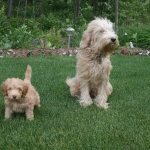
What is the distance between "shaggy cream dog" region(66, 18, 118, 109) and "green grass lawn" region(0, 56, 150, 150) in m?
0.25

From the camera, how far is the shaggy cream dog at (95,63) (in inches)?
218

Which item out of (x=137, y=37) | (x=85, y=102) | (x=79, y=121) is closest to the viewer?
(x=79, y=121)

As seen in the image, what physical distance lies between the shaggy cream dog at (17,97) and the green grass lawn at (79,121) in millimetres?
140

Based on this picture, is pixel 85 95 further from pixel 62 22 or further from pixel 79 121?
pixel 62 22

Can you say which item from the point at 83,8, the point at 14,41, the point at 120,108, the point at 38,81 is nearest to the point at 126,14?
the point at 83,8

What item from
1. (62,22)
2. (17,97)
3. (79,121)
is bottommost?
(79,121)

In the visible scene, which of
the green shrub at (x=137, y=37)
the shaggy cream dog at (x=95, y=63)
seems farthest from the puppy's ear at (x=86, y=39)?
the green shrub at (x=137, y=37)

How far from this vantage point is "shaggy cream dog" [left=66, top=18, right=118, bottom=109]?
5543 millimetres

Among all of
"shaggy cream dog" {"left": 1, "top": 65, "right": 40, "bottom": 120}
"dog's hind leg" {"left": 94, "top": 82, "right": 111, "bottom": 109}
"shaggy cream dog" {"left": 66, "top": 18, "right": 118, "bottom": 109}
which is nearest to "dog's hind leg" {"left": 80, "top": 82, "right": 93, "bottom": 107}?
"shaggy cream dog" {"left": 66, "top": 18, "right": 118, "bottom": 109}

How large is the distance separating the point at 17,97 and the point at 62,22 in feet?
43.1

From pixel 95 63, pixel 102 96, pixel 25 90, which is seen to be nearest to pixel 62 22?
pixel 95 63

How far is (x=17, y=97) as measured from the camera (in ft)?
15.0

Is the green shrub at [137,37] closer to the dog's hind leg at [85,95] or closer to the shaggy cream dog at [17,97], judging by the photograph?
the dog's hind leg at [85,95]

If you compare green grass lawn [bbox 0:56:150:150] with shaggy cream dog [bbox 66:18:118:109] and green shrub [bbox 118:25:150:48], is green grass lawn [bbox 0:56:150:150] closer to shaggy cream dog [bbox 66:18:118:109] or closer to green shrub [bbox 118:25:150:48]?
shaggy cream dog [bbox 66:18:118:109]
